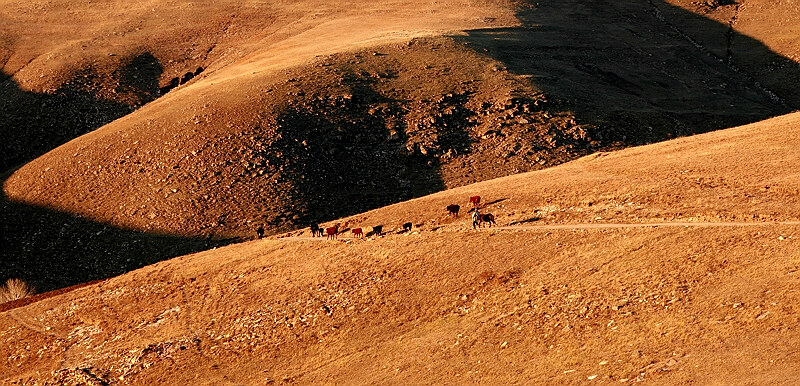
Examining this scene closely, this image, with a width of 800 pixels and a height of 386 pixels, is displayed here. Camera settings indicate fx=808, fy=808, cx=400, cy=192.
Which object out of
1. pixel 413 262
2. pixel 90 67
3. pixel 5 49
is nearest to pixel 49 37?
pixel 5 49

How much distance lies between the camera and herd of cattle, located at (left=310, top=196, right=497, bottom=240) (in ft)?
152

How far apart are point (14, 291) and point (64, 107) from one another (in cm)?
4668

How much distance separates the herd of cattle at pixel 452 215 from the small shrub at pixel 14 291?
76.8 ft

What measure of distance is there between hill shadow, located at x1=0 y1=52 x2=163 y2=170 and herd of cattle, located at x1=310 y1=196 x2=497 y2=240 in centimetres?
5285

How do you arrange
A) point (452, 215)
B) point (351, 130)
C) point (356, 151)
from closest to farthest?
point (452, 215), point (356, 151), point (351, 130)

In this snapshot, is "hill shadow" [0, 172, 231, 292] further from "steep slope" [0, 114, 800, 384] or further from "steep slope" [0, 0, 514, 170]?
"steep slope" [0, 0, 514, 170]

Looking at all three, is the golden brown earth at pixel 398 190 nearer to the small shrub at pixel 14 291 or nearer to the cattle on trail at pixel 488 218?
the cattle on trail at pixel 488 218

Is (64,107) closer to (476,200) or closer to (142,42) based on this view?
(142,42)

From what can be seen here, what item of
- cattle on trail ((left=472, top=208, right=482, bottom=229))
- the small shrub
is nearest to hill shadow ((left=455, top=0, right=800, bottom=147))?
cattle on trail ((left=472, top=208, right=482, bottom=229))

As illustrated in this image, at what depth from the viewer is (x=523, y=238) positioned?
43.3 meters

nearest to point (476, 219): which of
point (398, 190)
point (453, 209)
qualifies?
point (453, 209)

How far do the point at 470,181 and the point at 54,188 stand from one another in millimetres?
39144

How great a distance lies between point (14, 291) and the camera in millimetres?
59438

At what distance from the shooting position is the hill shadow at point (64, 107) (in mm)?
94125
